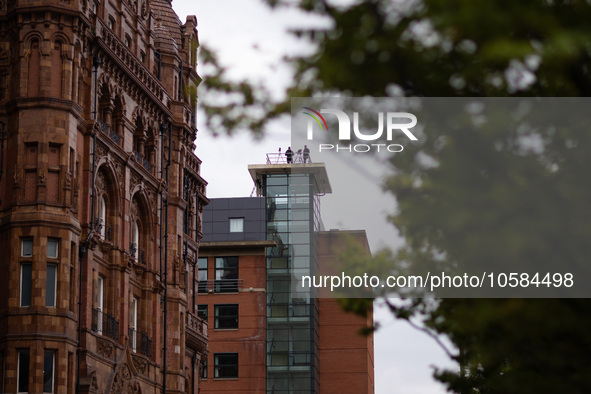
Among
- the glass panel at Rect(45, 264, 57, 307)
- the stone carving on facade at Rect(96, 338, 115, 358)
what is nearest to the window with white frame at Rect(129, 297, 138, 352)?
the stone carving on facade at Rect(96, 338, 115, 358)

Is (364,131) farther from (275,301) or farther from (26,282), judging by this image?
(275,301)

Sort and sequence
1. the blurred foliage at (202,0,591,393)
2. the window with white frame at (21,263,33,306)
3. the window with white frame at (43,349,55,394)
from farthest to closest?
the window with white frame at (21,263,33,306), the window with white frame at (43,349,55,394), the blurred foliage at (202,0,591,393)

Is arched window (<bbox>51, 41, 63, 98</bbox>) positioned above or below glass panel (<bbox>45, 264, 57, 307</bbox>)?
above

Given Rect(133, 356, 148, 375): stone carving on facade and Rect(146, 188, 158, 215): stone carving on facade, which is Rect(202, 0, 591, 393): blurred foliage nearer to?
Rect(133, 356, 148, 375): stone carving on facade

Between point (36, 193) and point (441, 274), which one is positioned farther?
point (36, 193)

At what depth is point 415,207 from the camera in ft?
30.6

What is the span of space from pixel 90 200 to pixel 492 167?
32937 millimetres

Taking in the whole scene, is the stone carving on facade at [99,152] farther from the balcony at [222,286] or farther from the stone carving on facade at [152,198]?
the balcony at [222,286]

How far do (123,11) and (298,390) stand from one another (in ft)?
159

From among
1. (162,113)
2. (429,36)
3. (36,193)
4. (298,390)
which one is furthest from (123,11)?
(298,390)

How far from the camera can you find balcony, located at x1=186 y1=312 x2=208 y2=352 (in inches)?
2184

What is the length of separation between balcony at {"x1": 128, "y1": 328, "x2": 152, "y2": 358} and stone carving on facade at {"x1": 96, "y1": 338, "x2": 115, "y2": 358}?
3.06m

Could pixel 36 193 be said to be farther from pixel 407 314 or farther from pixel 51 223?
pixel 407 314

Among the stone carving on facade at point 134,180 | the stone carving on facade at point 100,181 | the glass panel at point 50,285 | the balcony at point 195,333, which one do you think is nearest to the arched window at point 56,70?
the stone carving on facade at point 100,181
